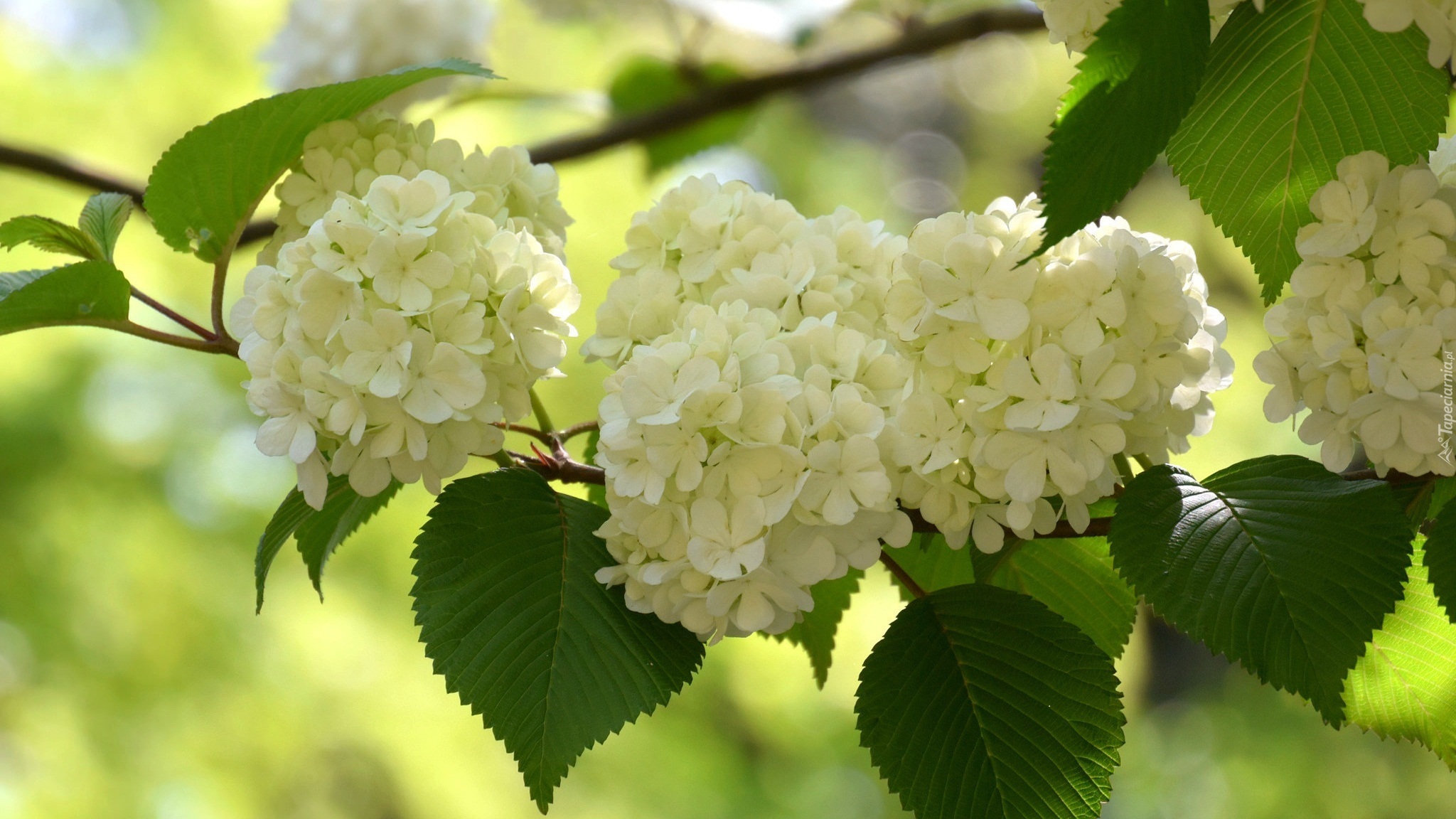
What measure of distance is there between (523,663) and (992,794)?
168 mm

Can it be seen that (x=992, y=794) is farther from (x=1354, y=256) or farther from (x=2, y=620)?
(x=2, y=620)

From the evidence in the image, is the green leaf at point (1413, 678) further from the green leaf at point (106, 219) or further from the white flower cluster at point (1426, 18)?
the green leaf at point (106, 219)

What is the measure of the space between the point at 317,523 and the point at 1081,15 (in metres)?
0.37

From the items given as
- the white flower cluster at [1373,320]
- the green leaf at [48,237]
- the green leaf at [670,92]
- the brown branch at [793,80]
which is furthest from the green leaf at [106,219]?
the green leaf at [670,92]

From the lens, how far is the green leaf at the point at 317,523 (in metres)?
0.45

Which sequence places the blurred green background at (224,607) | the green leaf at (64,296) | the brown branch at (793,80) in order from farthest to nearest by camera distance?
1. the blurred green background at (224,607)
2. the brown branch at (793,80)
3. the green leaf at (64,296)

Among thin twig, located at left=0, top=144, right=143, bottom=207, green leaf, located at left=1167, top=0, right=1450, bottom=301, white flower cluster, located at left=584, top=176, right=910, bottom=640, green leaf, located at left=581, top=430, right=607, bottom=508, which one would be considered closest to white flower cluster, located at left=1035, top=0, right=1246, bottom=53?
green leaf, located at left=1167, top=0, right=1450, bottom=301

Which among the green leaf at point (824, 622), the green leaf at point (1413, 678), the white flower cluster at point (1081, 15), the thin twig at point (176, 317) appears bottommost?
the green leaf at point (824, 622)

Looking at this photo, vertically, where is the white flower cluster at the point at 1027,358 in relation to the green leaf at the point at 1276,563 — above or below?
above

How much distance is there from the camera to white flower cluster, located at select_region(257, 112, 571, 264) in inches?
18.4

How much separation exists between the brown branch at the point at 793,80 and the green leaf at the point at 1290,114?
0.78 metres

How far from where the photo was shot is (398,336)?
0.37 meters

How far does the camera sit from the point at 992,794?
368 mm

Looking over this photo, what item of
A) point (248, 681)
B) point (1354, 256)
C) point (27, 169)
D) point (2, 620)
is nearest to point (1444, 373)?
point (1354, 256)
